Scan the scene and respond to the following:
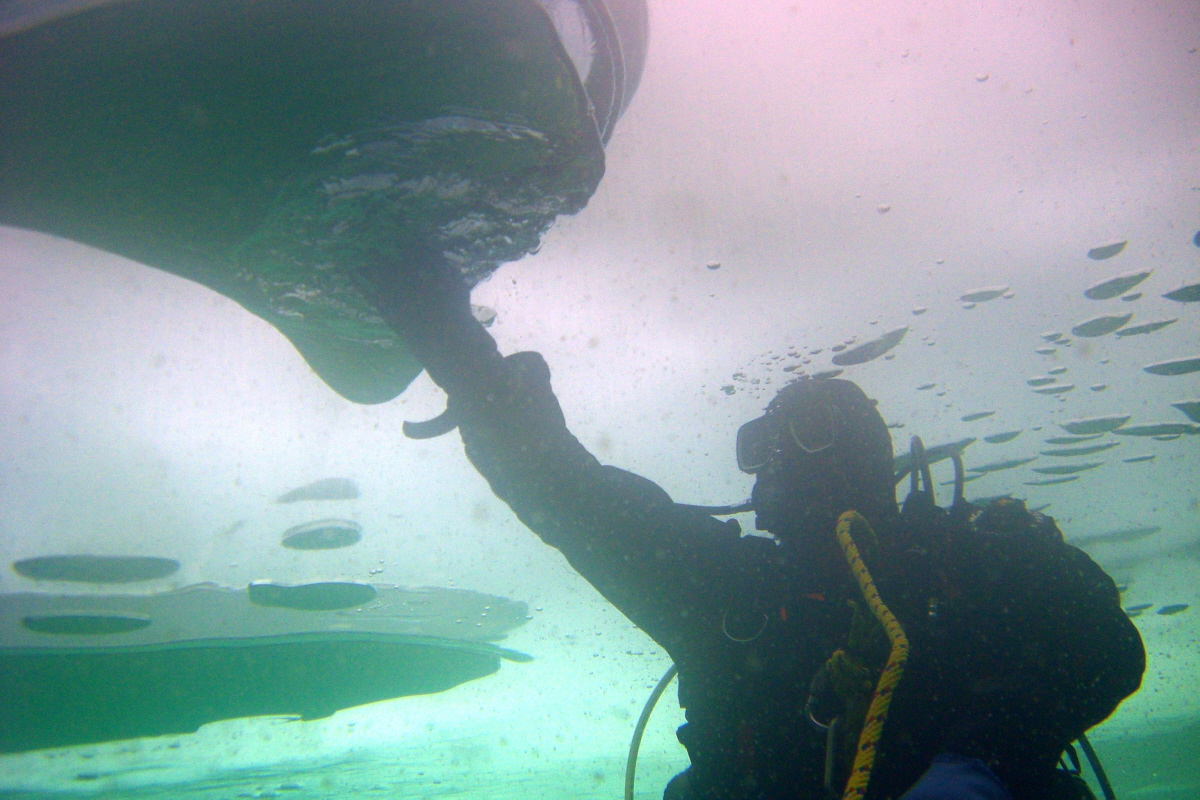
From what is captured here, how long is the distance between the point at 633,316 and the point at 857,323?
379 cm

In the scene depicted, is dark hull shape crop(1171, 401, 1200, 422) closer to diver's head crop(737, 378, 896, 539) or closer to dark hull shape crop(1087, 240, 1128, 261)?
dark hull shape crop(1087, 240, 1128, 261)

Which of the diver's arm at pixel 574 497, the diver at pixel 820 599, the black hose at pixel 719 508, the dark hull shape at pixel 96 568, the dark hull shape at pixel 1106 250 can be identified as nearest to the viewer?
the diver at pixel 820 599

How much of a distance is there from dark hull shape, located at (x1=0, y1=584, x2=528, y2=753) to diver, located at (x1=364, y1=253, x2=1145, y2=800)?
13287 mm

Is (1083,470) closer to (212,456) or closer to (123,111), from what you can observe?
(123,111)

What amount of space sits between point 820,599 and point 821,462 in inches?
29.0

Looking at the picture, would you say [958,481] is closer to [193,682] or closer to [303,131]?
[303,131]

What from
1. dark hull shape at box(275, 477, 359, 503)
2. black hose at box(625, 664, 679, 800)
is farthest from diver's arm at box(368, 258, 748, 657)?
dark hull shape at box(275, 477, 359, 503)

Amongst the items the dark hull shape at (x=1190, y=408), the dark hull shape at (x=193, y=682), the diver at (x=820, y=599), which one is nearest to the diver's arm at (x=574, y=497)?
the diver at (x=820, y=599)

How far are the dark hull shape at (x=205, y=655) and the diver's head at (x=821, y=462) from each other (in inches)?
526

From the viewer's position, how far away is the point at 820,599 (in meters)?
2.41

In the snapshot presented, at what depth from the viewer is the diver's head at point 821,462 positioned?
2.76 meters

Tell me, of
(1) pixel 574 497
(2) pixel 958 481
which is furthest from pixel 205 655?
(2) pixel 958 481

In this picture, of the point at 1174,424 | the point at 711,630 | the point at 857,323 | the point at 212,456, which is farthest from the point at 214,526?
the point at 1174,424

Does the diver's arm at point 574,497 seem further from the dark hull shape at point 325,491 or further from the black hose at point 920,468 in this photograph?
the dark hull shape at point 325,491
